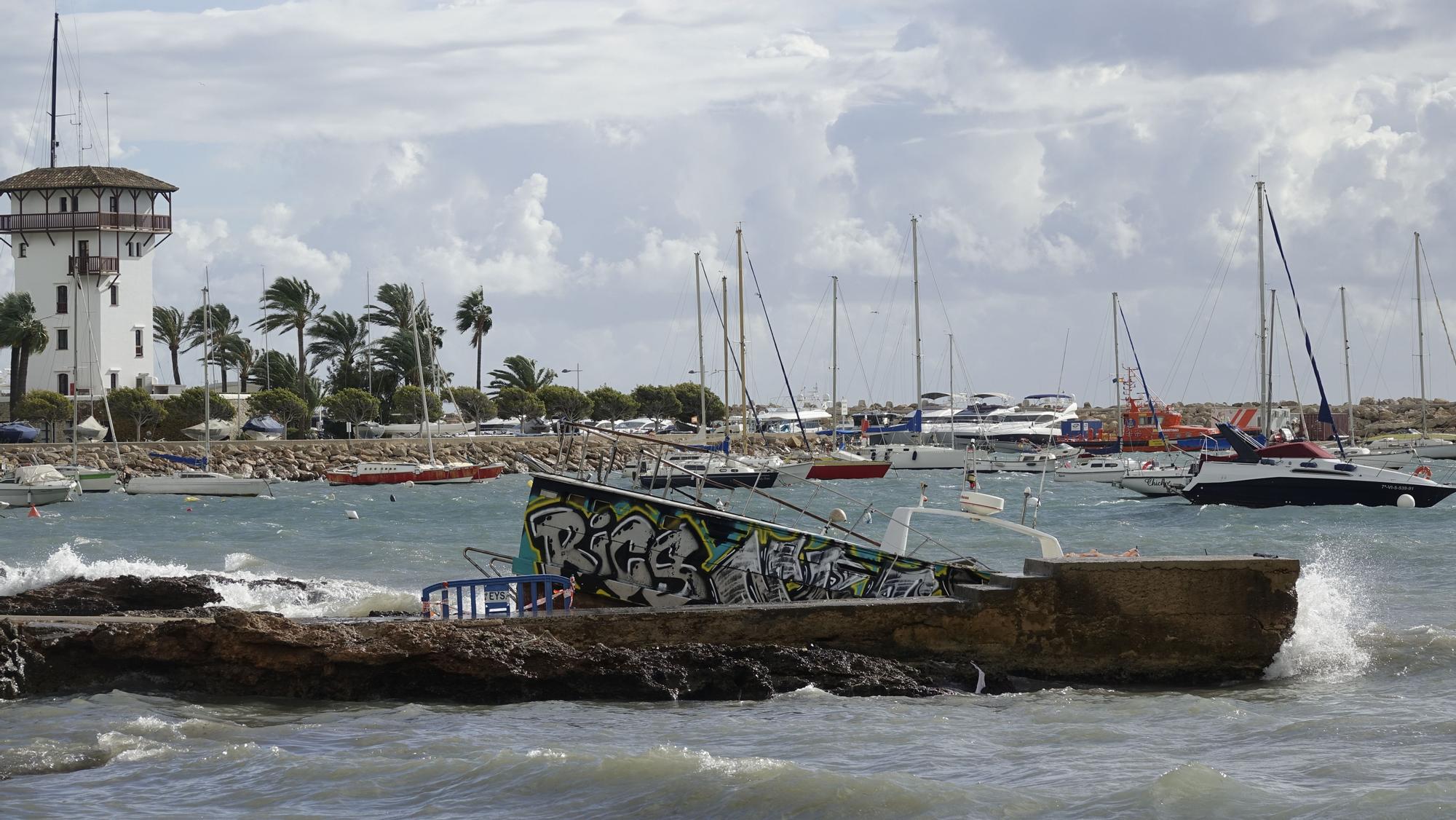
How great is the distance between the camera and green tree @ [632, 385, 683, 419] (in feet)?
365

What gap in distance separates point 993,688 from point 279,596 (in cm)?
1141

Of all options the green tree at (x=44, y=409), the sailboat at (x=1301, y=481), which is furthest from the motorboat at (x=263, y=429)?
the sailboat at (x=1301, y=481)

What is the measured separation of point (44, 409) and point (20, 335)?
14.9ft

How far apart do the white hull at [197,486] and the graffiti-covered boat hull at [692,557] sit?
53.7m

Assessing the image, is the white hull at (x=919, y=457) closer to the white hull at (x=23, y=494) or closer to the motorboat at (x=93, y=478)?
the motorboat at (x=93, y=478)

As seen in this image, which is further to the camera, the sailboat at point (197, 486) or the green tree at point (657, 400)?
the green tree at point (657, 400)

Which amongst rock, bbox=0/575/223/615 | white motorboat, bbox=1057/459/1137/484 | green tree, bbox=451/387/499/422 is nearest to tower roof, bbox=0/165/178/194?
green tree, bbox=451/387/499/422

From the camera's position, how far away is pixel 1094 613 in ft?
44.1

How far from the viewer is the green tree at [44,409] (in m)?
78.0

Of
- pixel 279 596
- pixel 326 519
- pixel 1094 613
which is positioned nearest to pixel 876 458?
pixel 326 519

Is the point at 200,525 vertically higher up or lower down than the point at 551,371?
lower down

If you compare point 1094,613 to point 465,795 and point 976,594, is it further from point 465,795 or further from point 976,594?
point 465,795

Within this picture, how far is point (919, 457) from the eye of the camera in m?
83.8

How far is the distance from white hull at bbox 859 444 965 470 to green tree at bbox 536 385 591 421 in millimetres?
27674
